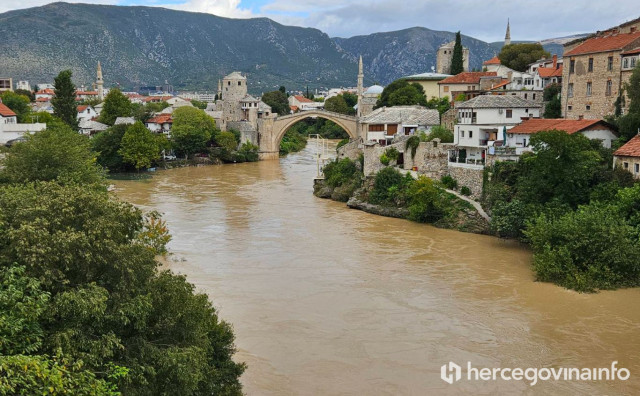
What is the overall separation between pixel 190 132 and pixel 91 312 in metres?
47.8

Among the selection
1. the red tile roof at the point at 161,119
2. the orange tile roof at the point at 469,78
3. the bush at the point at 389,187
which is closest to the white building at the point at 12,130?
the bush at the point at 389,187

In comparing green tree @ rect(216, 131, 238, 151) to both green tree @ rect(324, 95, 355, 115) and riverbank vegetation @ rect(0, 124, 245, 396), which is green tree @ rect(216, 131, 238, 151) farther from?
riverbank vegetation @ rect(0, 124, 245, 396)

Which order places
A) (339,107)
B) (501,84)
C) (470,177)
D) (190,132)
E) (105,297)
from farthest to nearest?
(339,107), (190,132), (501,84), (470,177), (105,297)

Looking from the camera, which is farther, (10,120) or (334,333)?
(10,120)

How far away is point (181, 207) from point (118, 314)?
2423cm

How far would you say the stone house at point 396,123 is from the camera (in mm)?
36812

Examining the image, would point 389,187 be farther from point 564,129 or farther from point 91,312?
point 91,312

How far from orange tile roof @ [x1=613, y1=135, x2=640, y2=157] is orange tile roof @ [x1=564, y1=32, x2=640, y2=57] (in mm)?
6858

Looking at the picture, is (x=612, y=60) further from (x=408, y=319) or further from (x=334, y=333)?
(x=334, y=333)

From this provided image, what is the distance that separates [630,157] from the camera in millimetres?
21797

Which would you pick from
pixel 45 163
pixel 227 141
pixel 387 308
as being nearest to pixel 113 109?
pixel 227 141

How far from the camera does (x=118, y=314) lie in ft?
28.8

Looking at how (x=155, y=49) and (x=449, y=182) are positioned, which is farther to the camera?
(x=155, y=49)

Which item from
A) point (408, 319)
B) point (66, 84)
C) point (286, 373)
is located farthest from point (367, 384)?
point (66, 84)
